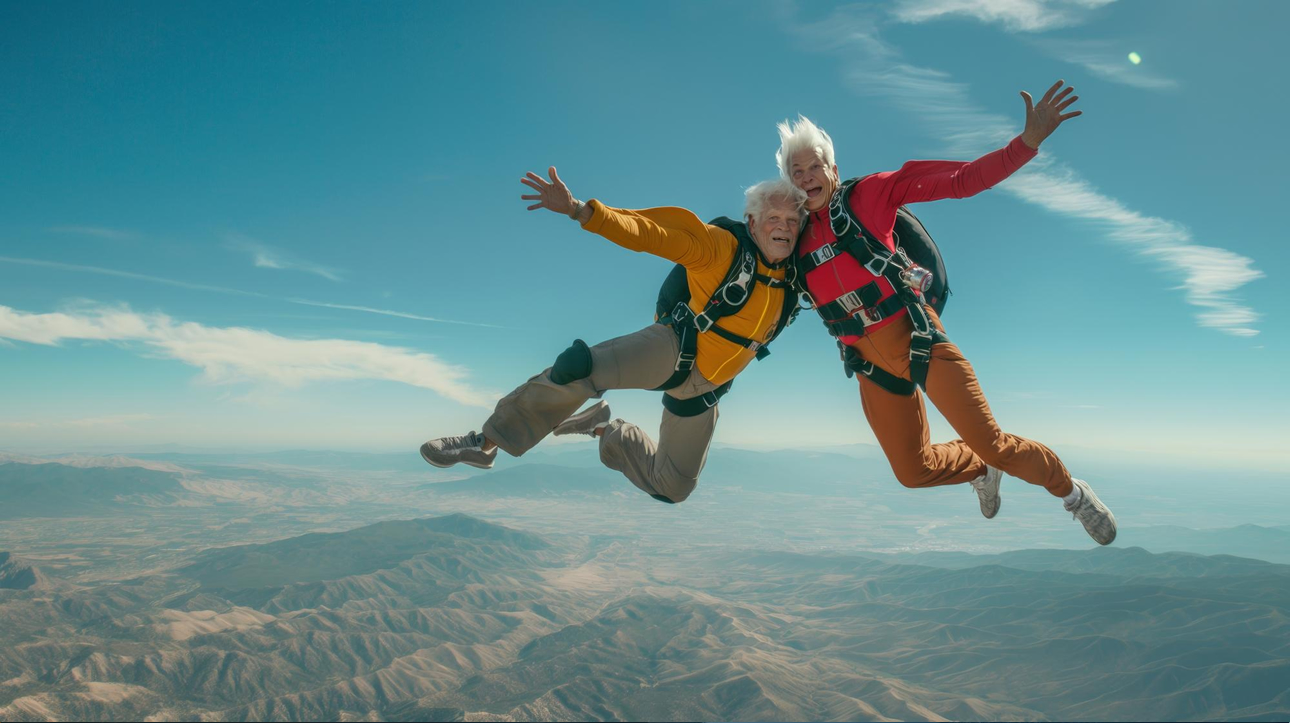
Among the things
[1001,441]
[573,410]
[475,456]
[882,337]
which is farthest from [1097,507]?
[475,456]

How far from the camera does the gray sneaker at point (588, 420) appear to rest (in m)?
8.06

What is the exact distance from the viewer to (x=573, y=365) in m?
6.88

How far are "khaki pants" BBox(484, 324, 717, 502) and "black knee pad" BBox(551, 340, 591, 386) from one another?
3.7 inches

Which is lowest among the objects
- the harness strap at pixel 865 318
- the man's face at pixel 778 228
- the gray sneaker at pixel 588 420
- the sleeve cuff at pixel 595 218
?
the gray sneaker at pixel 588 420

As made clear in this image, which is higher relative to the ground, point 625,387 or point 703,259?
point 703,259

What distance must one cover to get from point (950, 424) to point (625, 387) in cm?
370

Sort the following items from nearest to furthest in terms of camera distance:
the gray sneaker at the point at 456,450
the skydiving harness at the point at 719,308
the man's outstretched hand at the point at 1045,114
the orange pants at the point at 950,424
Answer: the man's outstretched hand at the point at 1045,114 < the orange pants at the point at 950,424 < the gray sneaker at the point at 456,450 < the skydiving harness at the point at 719,308

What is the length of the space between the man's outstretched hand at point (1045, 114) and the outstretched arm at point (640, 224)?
0.89 feet

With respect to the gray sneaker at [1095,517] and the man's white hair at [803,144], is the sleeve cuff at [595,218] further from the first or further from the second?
the gray sneaker at [1095,517]

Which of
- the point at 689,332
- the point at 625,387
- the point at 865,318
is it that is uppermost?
the point at 865,318

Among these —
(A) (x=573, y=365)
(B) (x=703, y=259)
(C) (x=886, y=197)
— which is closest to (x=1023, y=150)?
(C) (x=886, y=197)

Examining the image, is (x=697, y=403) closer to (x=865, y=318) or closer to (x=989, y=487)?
(x=865, y=318)

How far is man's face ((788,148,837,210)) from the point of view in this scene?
7371mm

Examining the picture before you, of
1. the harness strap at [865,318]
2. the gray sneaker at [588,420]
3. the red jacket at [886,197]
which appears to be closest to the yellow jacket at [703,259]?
the red jacket at [886,197]
